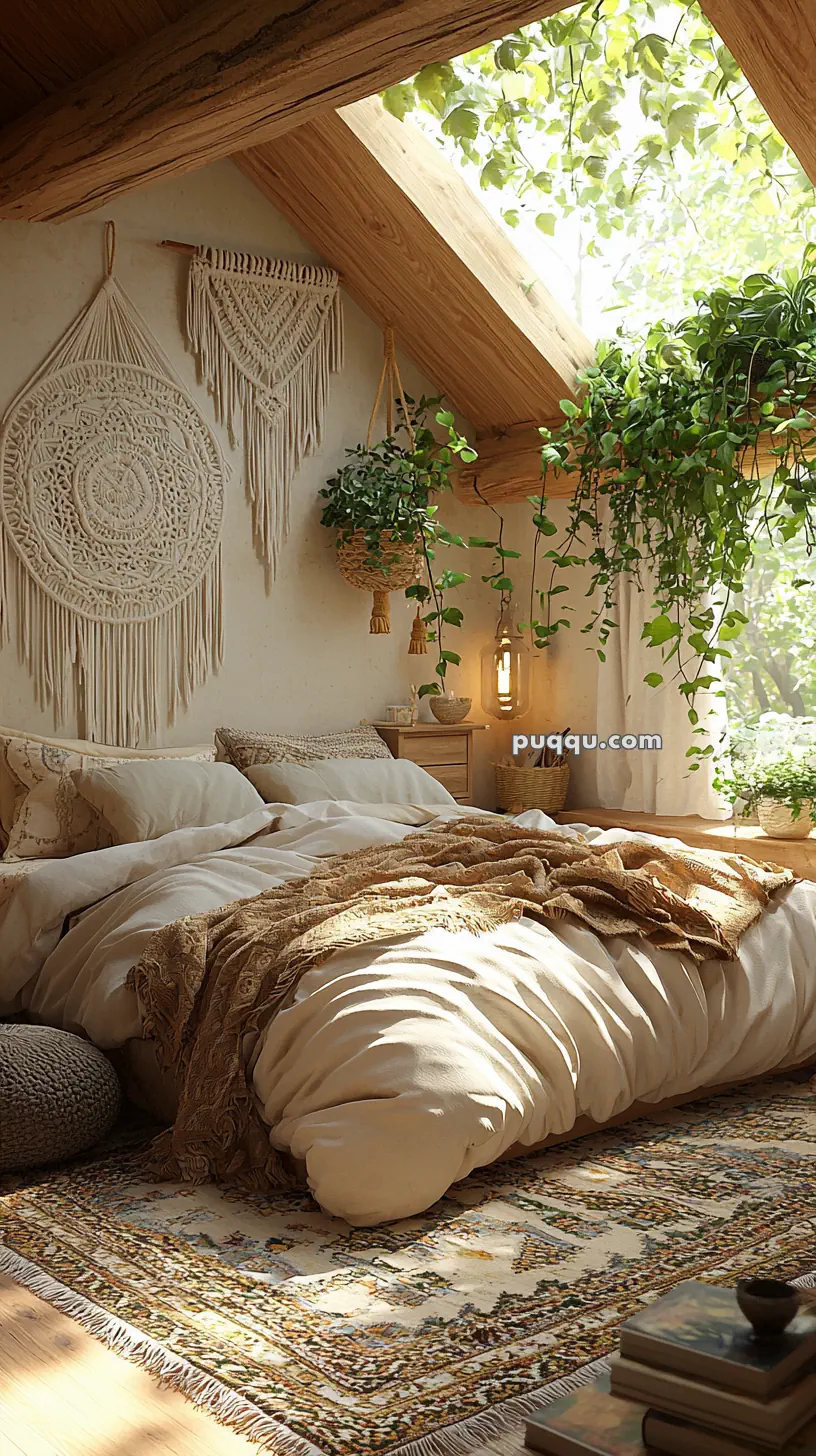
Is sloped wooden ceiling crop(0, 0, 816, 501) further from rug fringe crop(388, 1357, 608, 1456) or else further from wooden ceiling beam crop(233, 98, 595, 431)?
rug fringe crop(388, 1357, 608, 1456)

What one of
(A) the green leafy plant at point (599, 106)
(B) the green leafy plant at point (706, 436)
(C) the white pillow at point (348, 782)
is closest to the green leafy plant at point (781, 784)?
(B) the green leafy plant at point (706, 436)

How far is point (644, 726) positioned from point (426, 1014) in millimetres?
3017

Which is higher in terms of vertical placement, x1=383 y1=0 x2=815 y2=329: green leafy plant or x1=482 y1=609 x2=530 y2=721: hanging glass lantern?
x1=383 y1=0 x2=815 y2=329: green leafy plant

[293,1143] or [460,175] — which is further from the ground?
[460,175]

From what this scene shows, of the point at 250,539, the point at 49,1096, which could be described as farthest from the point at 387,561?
the point at 49,1096

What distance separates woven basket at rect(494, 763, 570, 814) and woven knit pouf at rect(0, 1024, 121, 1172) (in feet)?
9.38

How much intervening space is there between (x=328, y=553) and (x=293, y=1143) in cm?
313

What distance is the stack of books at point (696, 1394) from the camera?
1369mm

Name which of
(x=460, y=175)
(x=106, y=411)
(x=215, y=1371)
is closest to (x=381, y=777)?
(x=106, y=411)

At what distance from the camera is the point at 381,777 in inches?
180

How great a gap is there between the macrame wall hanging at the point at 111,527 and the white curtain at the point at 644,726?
1.61 metres

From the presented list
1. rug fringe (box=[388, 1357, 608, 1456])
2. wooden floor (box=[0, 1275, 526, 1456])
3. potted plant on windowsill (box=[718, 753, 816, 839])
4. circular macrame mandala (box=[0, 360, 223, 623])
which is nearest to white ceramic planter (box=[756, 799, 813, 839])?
potted plant on windowsill (box=[718, 753, 816, 839])

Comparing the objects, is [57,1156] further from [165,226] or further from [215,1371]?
[165,226]

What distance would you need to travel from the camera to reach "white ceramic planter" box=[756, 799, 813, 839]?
4.64 metres
